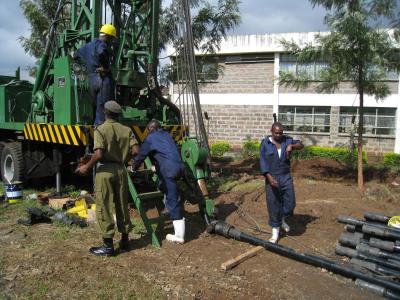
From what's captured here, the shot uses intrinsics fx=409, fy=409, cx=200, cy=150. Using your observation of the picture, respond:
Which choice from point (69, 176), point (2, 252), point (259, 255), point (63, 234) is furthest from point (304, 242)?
point (69, 176)

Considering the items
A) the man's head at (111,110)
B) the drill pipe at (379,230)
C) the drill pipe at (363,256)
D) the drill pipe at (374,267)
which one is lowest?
the drill pipe at (374,267)

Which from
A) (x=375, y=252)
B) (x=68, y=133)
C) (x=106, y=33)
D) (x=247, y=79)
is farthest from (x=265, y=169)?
(x=247, y=79)

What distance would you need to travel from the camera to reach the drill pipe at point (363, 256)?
14.6ft

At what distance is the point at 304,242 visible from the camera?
18.6ft

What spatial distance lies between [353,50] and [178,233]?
5.65m

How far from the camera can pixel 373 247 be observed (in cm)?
477

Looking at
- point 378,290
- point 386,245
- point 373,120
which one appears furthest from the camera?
point 373,120

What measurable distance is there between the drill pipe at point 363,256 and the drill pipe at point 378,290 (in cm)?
44

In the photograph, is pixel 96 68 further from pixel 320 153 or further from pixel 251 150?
pixel 320 153

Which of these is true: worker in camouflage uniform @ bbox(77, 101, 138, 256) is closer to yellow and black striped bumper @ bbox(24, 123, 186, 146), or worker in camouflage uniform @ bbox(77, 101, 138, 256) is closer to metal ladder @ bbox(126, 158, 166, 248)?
metal ladder @ bbox(126, 158, 166, 248)

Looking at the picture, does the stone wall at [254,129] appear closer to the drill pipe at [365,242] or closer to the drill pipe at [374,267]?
the drill pipe at [365,242]

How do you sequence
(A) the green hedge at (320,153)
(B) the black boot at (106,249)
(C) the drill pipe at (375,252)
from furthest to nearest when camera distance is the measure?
(A) the green hedge at (320,153), (B) the black boot at (106,249), (C) the drill pipe at (375,252)

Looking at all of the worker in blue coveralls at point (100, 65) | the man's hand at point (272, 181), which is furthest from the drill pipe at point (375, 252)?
the worker in blue coveralls at point (100, 65)

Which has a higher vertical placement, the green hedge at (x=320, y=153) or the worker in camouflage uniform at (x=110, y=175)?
the worker in camouflage uniform at (x=110, y=175)
